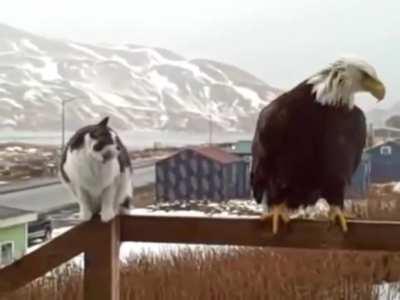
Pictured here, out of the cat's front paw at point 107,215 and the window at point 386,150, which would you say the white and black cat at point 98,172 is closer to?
the cat's front paw at point 107,215

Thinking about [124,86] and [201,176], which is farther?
[124,86]

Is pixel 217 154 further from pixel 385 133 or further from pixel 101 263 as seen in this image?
pixel 101 263

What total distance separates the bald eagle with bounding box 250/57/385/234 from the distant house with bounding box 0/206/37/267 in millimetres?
1019

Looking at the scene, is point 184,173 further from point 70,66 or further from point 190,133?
point 70,66

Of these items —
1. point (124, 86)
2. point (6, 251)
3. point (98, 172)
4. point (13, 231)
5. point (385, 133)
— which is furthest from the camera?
point (124, 86)

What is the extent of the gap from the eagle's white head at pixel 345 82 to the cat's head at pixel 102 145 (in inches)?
15.0

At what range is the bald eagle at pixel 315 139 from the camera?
1.14 meters

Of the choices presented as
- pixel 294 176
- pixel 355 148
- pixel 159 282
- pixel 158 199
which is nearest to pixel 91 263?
pixel 294 176

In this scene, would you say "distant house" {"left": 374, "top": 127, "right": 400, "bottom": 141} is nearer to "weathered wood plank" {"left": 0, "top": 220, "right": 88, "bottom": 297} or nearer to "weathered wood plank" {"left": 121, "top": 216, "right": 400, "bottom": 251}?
"weathered wood plank" {"left": 121, "top": 216, "right": 400, "bottom": 251}

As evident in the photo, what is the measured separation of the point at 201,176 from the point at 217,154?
0.33 feet

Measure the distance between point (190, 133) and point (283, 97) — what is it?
4.29 feet

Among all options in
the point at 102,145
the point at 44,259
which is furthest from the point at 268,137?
the point at 44,259

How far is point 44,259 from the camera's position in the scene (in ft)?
3.87

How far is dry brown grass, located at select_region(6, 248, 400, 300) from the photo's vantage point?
2.02 m
